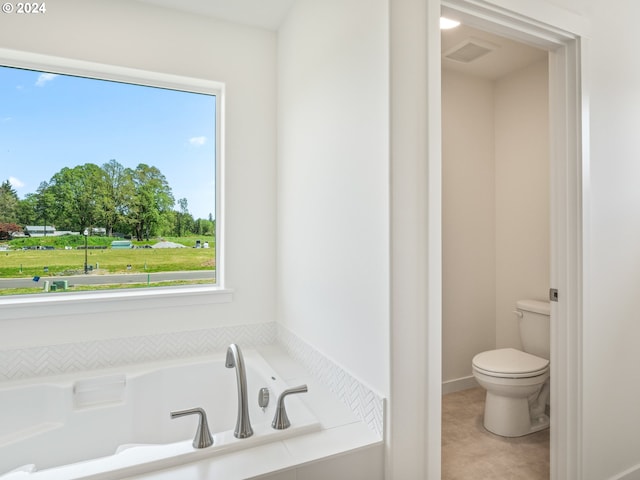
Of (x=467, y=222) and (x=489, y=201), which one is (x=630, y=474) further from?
(x=489, y=201)

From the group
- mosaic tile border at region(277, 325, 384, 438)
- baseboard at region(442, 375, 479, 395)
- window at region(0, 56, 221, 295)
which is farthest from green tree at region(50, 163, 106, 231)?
baseboard at region(442, 375, 479, 395)

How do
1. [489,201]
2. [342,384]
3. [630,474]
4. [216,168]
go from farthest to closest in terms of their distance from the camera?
1. [489,201]
2. [216,168]
3. [630,474]
4. [342,384]

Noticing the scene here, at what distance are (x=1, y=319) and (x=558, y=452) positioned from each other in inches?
110

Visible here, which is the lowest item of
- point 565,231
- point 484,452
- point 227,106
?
point 484,452

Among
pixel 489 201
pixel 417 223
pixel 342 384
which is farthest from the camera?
pixel 489 201

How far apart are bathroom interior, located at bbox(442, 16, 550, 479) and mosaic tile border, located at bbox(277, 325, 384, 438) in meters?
1.23

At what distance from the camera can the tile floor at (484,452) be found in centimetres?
203

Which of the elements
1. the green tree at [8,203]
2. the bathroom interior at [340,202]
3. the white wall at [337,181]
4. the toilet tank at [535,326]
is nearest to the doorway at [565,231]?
the bathroom interior at [340,202]

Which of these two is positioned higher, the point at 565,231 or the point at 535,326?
the point at 565,231

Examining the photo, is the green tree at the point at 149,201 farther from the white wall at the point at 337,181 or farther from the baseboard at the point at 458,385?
the baseboard at the point at 458,385

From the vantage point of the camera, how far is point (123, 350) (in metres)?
2.19

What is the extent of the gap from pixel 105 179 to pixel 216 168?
656 millimetres

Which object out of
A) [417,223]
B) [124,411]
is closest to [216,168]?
[124,411]

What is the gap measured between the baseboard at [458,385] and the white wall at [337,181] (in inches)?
56.6
